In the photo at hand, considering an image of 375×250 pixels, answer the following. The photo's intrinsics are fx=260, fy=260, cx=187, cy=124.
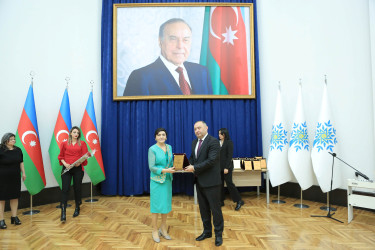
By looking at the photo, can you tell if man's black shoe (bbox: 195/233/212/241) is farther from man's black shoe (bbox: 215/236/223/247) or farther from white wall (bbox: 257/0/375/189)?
white wall (bbox: 257/0/375/189)

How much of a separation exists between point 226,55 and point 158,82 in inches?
68.4

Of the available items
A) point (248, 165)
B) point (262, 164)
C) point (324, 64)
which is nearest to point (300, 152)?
point (262, 164)

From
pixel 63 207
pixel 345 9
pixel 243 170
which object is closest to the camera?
pixel 63 207

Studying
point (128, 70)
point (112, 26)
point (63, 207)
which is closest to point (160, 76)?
point (128, 70)

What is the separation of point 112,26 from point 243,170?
14.8ft

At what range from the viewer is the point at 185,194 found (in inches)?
245

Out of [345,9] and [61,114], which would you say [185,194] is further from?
[345,9]

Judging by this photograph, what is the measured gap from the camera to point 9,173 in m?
4.00

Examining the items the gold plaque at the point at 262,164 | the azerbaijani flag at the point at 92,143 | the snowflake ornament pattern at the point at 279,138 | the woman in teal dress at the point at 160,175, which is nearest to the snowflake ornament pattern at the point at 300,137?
the snowflake ornament pattern at the point at 279,138

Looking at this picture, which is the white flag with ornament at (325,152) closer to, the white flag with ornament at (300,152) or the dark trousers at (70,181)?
the white flag with ornament at (300,152)

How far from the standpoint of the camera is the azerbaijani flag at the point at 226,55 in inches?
243

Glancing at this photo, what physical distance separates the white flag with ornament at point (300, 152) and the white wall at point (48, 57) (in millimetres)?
4403

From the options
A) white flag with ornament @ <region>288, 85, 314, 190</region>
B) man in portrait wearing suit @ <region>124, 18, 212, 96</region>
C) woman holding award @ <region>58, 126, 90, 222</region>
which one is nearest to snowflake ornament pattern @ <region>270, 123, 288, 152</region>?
white flag with ornament @ <region>288, 85, 314, 190</region>

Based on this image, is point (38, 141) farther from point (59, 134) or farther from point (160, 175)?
point (160, 175)
